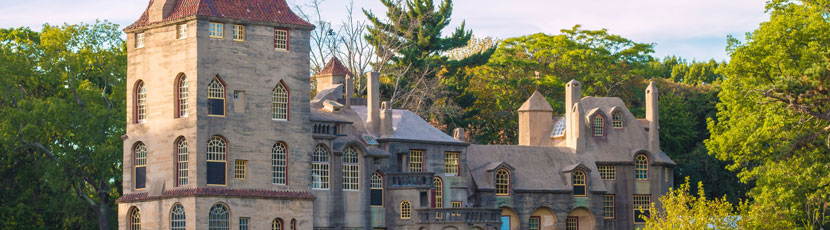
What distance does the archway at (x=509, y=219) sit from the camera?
80562 millimetres

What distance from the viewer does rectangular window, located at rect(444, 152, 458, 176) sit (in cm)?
7794

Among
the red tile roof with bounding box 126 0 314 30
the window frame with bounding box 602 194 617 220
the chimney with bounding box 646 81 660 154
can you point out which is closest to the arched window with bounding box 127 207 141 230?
the red tile roof with bounding box 126 0 314 30

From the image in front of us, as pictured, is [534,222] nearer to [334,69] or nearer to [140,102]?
[334,69]

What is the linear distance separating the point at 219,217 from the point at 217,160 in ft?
8.60

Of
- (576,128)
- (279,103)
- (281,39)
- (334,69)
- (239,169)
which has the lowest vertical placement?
(239,169)

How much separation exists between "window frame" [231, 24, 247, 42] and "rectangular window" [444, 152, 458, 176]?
43.6 feet

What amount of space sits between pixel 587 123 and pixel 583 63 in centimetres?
1684

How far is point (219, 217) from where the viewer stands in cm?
6838

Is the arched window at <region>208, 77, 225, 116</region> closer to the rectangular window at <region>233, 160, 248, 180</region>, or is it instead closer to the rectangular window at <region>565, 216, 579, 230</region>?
the rectangular window at <region>233, 160, 248, 180</region>

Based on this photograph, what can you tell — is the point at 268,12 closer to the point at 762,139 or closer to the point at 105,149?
the point at 105,149

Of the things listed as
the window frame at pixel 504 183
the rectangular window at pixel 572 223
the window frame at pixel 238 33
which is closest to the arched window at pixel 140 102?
the window frame at pixel 238 33

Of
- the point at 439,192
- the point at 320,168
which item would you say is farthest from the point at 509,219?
the point at 320,168

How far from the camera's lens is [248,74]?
230 ft

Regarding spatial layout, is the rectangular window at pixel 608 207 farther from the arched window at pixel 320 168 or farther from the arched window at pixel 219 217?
the arched window at pixel 219 217
